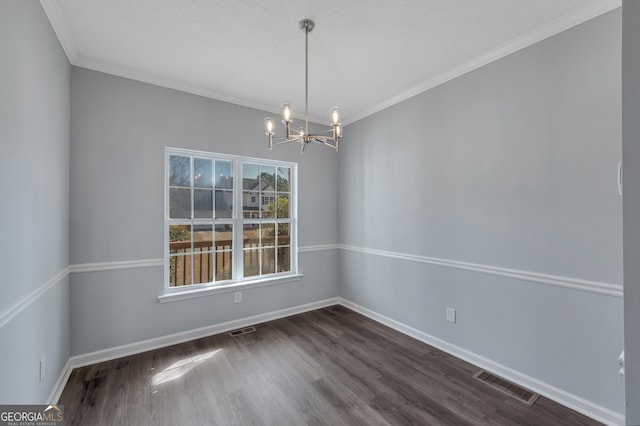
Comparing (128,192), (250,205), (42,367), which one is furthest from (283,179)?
(42,367)

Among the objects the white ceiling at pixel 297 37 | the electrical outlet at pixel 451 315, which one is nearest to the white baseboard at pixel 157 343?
the electrical outlet at pixel 451 315

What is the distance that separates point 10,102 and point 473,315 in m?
3.73

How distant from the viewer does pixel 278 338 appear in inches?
126

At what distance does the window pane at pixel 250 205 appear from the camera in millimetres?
3678

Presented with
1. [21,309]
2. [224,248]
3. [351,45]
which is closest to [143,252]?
[224,248]

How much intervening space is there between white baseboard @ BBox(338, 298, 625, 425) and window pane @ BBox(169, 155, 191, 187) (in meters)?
3.07

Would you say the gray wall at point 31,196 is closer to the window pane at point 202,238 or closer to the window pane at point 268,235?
the window pane at point 202,238

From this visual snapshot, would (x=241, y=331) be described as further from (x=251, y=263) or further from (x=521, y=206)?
(x=521, y=206)

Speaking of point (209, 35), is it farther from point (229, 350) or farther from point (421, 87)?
point (229, 350)

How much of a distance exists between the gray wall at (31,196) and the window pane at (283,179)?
2.29m

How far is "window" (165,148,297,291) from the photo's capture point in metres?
3.20

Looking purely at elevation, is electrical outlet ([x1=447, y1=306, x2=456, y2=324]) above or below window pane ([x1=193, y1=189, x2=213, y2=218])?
below

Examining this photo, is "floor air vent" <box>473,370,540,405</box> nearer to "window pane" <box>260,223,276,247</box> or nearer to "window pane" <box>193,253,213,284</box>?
"window pane" <box>260,223,276,247</box>

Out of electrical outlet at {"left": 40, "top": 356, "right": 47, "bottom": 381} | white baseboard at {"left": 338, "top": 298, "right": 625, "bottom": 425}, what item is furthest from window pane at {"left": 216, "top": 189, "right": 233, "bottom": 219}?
white baseboard at {"left": 338, "top": 298, "right": 625, "bottom": 425}
